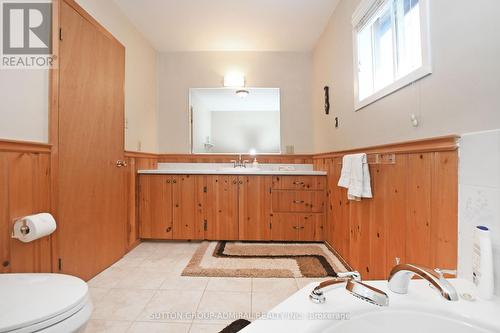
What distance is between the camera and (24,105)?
1238 millimetres

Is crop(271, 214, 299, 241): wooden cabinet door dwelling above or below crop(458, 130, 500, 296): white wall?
below

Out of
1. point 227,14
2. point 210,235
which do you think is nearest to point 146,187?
point 210,235

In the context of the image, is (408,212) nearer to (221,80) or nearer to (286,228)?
(286,228)

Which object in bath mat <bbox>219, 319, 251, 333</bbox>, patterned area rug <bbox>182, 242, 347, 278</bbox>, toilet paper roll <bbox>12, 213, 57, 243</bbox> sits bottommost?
bath mat <bbox>219, 319, 251, 333</bbox>

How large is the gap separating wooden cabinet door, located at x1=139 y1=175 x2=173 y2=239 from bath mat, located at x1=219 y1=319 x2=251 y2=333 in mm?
1418

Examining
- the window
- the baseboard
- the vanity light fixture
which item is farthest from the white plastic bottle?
the vanity light fixture

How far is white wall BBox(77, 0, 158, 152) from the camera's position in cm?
199

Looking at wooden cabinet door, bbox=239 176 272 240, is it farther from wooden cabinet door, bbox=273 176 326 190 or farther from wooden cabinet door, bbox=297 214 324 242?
A: wooden cabinet door, bbox=297 214 324 242

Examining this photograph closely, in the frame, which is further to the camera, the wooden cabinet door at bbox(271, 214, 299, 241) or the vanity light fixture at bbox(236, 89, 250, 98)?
the vanity light fixture at bbox(236, 89, 250, 98)

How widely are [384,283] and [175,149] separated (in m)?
2.68

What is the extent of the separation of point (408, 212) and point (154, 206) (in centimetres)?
227

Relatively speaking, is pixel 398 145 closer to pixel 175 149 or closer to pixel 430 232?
pixel 430 232

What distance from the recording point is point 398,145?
1221mm

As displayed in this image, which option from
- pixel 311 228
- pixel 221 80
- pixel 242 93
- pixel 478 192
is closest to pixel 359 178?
pixel 478 192
